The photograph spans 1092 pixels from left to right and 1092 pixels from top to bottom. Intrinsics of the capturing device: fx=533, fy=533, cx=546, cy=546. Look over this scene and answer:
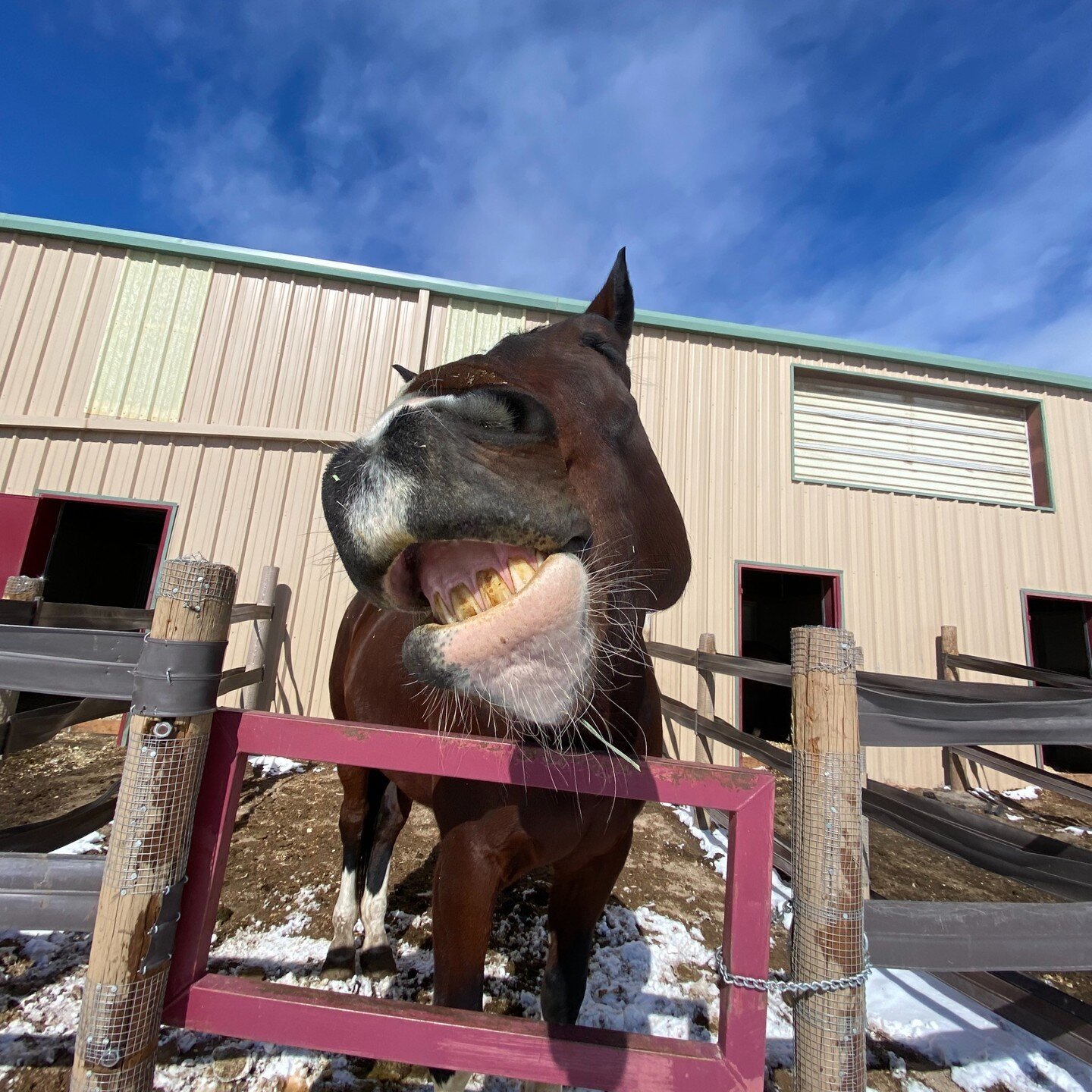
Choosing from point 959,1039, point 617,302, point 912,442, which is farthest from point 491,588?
point 912,442

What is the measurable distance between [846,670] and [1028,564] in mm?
8935

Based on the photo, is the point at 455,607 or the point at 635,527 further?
the point at 635,527

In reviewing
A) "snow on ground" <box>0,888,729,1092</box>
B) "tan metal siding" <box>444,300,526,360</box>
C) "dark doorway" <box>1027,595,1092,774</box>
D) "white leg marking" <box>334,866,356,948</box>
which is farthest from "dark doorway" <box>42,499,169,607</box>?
"dark doorway" <box>1027,595,1092,774</box>

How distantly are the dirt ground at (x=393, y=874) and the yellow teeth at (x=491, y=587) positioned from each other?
94.2 inches

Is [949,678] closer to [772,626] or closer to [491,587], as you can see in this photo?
[772,626]

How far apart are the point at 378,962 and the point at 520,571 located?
2963 mm

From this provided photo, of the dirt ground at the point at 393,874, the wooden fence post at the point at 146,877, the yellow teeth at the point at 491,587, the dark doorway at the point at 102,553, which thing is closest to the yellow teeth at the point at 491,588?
the yellow teeth at the point at 491,587

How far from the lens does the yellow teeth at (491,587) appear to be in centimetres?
101

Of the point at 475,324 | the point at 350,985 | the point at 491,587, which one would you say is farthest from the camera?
the point at 475,324

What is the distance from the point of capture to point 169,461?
6.67 m

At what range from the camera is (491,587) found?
3.33ft

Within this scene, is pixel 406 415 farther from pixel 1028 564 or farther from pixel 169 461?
pixel 1028 564

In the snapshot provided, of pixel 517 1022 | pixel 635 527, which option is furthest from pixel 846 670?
pixel 517 1022

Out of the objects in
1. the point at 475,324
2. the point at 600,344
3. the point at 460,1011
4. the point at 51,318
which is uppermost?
the point at 475,324
